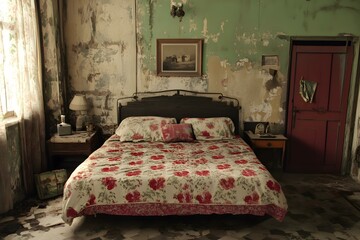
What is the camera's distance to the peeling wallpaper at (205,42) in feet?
13.5

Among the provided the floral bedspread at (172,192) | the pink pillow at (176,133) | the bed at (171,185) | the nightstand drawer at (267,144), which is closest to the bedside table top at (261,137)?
the nightstand drawer at (267,144)

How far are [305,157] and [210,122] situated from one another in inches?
64.2

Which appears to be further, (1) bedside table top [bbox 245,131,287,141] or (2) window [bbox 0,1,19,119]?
(1) bedside table top [bbox 245,131,287,141]

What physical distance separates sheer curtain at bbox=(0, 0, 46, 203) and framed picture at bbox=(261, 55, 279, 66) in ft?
10.0

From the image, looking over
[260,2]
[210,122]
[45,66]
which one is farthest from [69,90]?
[260,2]

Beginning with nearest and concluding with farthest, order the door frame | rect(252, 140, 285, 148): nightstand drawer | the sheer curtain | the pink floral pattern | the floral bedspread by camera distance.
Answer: the floral bedspread → the sheer curtain → the pink floral pattern → rect(252, 140, 285, 148): nightstand drawer → the door frame

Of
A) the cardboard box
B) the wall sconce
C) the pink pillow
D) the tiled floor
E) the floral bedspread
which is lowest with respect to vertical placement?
the tiled floor

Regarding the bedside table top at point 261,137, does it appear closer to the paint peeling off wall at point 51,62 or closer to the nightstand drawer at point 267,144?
the nightstand drawer at point 267,144

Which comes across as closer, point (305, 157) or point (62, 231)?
point (62, 231)

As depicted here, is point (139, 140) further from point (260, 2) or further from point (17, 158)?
point (260, 2)

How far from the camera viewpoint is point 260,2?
4117mm

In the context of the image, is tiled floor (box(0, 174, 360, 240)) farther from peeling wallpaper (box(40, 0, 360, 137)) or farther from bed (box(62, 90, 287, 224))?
peeling wallpaper (box(40, 0, 360, 137))

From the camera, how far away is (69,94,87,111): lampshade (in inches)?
161

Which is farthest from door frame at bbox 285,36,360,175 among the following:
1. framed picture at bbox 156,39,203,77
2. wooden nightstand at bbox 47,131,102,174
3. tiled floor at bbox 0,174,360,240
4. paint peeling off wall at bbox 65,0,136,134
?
wooden nightstand at bbox 47,131,102,174
